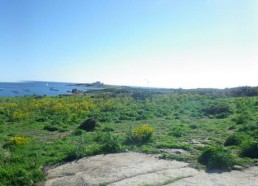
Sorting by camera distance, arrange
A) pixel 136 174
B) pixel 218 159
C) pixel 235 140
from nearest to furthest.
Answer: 1. pixel 136 174
2. pixel 218 159
3. pixel 235 140

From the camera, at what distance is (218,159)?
13.1m

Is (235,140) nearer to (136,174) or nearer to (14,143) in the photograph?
(136,174)

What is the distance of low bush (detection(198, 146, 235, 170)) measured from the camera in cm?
1294

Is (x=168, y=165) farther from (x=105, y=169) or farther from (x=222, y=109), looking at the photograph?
(x=222, y=109)

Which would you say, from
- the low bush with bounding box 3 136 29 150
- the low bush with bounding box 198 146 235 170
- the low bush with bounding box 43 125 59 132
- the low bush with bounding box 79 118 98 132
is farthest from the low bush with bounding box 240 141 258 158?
the low bush with bounding box 43 125 59 132

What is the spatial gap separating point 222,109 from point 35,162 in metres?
24.4

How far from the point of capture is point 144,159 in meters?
14.2

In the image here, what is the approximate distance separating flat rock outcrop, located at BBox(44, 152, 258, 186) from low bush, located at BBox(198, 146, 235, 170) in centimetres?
54

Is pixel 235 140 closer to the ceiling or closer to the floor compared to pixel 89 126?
closer to the ceiling

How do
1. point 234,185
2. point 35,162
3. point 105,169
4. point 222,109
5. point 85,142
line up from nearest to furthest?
point 234,185 → point 105,169 → point 35,162 → point 85,142 → point 222,109

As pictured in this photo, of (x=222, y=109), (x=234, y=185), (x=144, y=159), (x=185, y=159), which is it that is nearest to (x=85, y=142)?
(x=144, y=159)

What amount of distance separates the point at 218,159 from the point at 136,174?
3.42m

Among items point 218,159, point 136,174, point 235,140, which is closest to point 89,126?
point 235,140

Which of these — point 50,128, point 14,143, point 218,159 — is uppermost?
point 218,159
